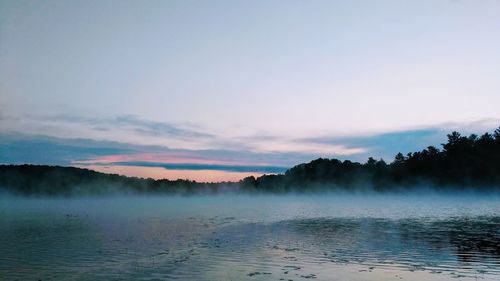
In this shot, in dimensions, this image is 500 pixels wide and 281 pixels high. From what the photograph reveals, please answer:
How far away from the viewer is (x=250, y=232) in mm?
53469

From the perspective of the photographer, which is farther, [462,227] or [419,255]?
[462,227]

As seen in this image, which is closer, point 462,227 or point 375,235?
point 375,235

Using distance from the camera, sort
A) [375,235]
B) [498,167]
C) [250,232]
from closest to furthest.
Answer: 1. [375,235]
2. [250,232]
3. [498,167]

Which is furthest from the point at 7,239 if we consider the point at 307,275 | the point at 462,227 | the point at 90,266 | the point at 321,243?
the point at 462,227

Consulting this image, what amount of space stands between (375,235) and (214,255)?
20.2 meters

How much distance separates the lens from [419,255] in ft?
110

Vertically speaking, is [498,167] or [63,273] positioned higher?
[498,167]

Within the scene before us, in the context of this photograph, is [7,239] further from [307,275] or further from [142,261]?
[307,275]

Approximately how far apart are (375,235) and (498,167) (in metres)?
173

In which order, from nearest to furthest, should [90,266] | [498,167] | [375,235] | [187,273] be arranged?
[187,273] < [90,266] < [375,235] < [498,167]

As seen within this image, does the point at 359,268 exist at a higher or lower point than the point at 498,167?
lower

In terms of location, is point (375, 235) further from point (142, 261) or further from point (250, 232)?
point (142, 261)

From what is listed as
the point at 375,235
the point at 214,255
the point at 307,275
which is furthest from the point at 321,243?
the point at 307,275

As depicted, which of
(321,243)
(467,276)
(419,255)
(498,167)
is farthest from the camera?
(498,167)
